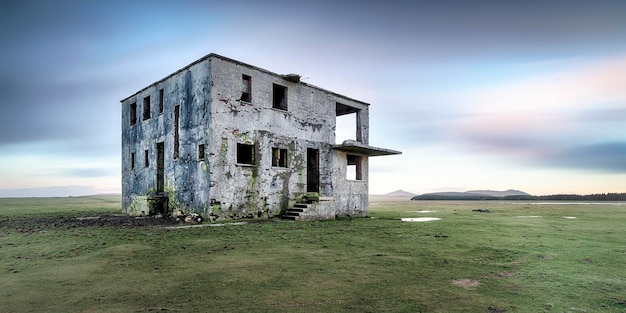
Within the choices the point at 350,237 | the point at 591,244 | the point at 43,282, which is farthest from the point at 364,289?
the point at 591,244

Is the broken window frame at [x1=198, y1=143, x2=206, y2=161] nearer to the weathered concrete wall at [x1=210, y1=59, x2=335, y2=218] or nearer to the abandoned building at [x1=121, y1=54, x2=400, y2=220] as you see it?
the abandoned building at [x1=121, y1=54, x2=400, y2=220]

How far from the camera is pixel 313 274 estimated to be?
5727 mm

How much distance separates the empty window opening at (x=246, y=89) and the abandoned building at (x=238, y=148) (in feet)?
0.16

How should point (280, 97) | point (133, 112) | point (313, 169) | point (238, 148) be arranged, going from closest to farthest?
point (238, 148)
point (280, 97)
point (313, 169)
point (133, 112)

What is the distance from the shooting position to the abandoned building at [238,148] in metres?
15.4

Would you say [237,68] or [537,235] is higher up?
[237,68]

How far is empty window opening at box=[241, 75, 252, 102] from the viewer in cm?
1672

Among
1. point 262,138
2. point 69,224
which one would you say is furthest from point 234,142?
point 69,224

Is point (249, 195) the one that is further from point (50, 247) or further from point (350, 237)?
point (50, 247)

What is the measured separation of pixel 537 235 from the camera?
10.6 meters

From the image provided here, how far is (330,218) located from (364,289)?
13.2 m

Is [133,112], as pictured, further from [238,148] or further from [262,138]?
[262,138]

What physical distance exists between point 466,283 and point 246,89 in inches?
542

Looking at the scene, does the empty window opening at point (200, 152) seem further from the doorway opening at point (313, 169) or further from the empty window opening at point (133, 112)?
the empty window opening at point (133, 112)
